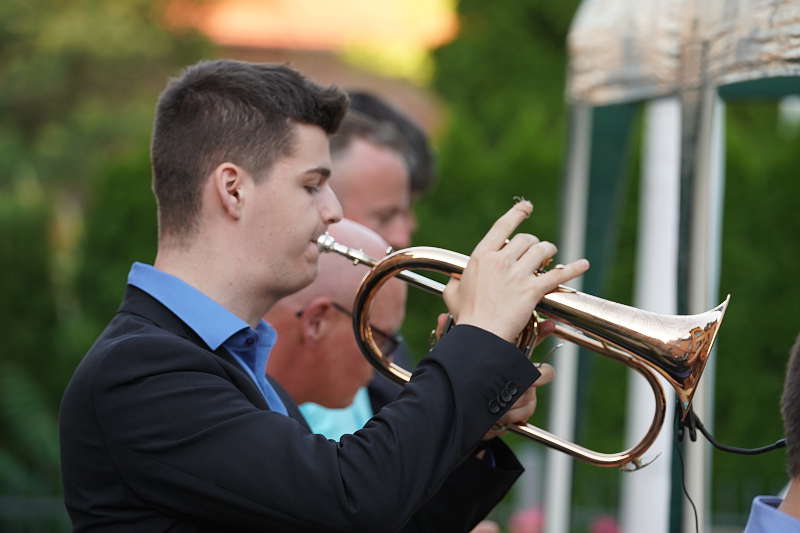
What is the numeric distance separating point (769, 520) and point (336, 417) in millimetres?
1440

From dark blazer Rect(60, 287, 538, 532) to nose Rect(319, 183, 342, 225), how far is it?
1.12ft

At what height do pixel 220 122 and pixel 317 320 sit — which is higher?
pixel 220 122

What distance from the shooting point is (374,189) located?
12.2 ft

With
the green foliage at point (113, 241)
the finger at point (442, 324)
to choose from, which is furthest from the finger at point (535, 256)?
the green foliage at point (113, 241)

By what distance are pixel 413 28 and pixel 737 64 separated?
657 inches

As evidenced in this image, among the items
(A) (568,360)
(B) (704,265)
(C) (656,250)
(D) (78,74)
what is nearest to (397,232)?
(A) (568,360)

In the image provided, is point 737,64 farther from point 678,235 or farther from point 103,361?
point 103,361

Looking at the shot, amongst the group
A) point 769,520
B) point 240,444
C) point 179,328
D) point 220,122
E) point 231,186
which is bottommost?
point 769,520

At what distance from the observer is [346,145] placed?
3.80 m

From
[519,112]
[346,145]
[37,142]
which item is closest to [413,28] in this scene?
[37,142]

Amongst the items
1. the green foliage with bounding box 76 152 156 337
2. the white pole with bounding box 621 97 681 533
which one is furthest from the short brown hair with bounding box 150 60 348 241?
the green foliage with bounding box 76 152 156 337

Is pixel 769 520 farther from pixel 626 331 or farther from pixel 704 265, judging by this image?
pixel 704 265

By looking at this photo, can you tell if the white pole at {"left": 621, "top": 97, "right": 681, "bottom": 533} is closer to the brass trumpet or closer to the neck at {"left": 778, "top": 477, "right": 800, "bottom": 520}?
the brass trumpet

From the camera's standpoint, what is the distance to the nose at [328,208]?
1962mm
